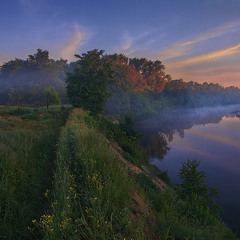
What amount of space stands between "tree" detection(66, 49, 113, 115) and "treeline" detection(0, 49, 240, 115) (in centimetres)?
199

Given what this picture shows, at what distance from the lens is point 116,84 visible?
2346 inches

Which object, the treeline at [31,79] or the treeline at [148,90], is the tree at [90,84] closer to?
the treeline at [148,90]

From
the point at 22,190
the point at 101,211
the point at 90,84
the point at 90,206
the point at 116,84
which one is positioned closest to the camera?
the point at 101,211

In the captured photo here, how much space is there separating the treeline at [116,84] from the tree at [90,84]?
6.54ft

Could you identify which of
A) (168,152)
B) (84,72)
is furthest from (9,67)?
(168,152)

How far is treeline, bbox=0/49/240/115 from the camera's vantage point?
53.8m

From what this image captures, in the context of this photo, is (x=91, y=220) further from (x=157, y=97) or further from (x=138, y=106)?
(x=157, y=97)

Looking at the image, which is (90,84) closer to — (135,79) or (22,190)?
(22,190)

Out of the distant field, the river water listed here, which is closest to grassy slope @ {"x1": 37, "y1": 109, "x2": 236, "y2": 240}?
the distant field

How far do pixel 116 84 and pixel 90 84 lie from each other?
3419 centimetres

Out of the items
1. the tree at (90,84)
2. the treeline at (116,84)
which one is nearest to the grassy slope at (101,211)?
the tree at (90,84)

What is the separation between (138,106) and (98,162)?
63335 millimetres

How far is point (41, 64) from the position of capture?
183 ft

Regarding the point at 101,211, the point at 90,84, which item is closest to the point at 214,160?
the point at 90,84
